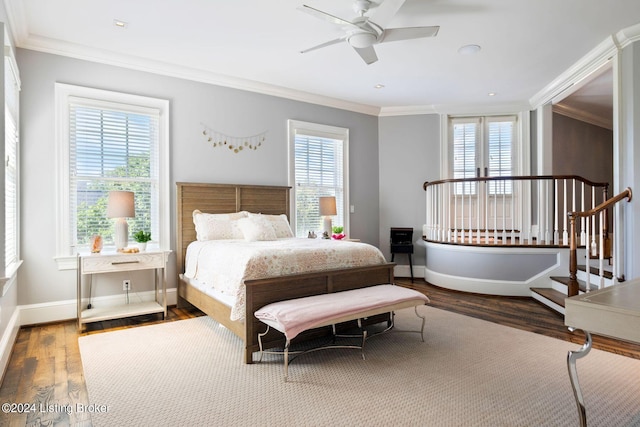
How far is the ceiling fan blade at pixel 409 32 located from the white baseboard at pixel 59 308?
3.71 metres

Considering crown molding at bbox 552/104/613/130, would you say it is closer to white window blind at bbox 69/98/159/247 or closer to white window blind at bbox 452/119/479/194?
white window blind at bbox 452/119/479/194

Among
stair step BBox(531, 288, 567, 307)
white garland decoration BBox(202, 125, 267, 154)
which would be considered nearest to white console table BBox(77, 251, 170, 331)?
white garland decoration BBox(202, 125, 267, 154)

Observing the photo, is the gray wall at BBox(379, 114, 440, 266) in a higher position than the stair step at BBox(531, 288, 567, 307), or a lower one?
higher

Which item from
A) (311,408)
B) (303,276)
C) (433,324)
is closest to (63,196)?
(303,276)

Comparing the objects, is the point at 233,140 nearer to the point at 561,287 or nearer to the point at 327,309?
the point at 327,309

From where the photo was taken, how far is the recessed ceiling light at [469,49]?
390 centimetres

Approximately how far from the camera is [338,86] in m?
5.19

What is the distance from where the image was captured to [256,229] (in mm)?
4129

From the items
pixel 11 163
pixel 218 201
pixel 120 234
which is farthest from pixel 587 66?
pixel 11 163

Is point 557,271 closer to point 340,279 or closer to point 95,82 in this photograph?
point 340,279

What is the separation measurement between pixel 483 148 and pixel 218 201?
14.6 feet

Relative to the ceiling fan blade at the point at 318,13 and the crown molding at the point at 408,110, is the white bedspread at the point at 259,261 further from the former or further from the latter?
the crown molding at the point at 408,110

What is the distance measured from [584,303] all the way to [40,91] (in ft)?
15.5

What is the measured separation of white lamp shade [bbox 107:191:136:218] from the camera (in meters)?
3.66
